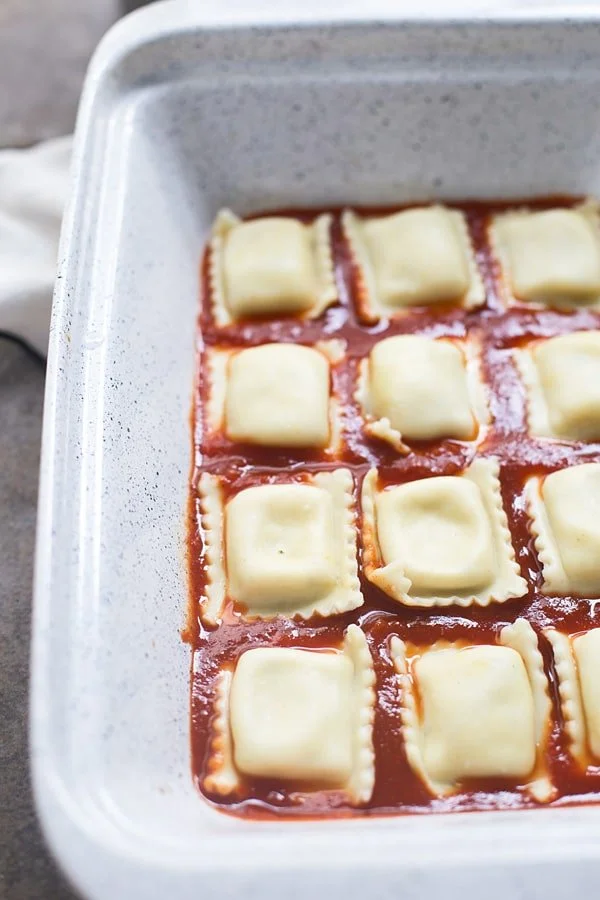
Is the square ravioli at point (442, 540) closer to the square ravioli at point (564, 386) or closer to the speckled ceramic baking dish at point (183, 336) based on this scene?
the square ravioli at point (564, 386)

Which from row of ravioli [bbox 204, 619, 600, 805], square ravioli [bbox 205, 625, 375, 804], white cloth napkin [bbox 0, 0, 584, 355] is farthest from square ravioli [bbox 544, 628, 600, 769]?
white cloth napkin [bbox 0, 0, 584, 355]

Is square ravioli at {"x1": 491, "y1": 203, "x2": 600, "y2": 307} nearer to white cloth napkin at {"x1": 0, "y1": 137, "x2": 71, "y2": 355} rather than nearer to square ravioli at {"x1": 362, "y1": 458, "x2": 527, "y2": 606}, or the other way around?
square ravioli at {"x1": 362, "y1": 458, "x2": 527, "y2": 606}

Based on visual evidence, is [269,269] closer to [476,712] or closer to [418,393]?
[418,393]

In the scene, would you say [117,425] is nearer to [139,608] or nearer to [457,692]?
[139,608]

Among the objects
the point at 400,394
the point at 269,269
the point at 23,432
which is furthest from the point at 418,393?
the point at 23,432

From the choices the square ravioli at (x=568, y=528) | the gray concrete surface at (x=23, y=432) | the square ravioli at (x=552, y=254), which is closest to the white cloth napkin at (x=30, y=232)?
the gray concrete surface at (x=23, y=432)

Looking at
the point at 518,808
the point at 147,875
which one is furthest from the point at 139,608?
the point at 518,808
